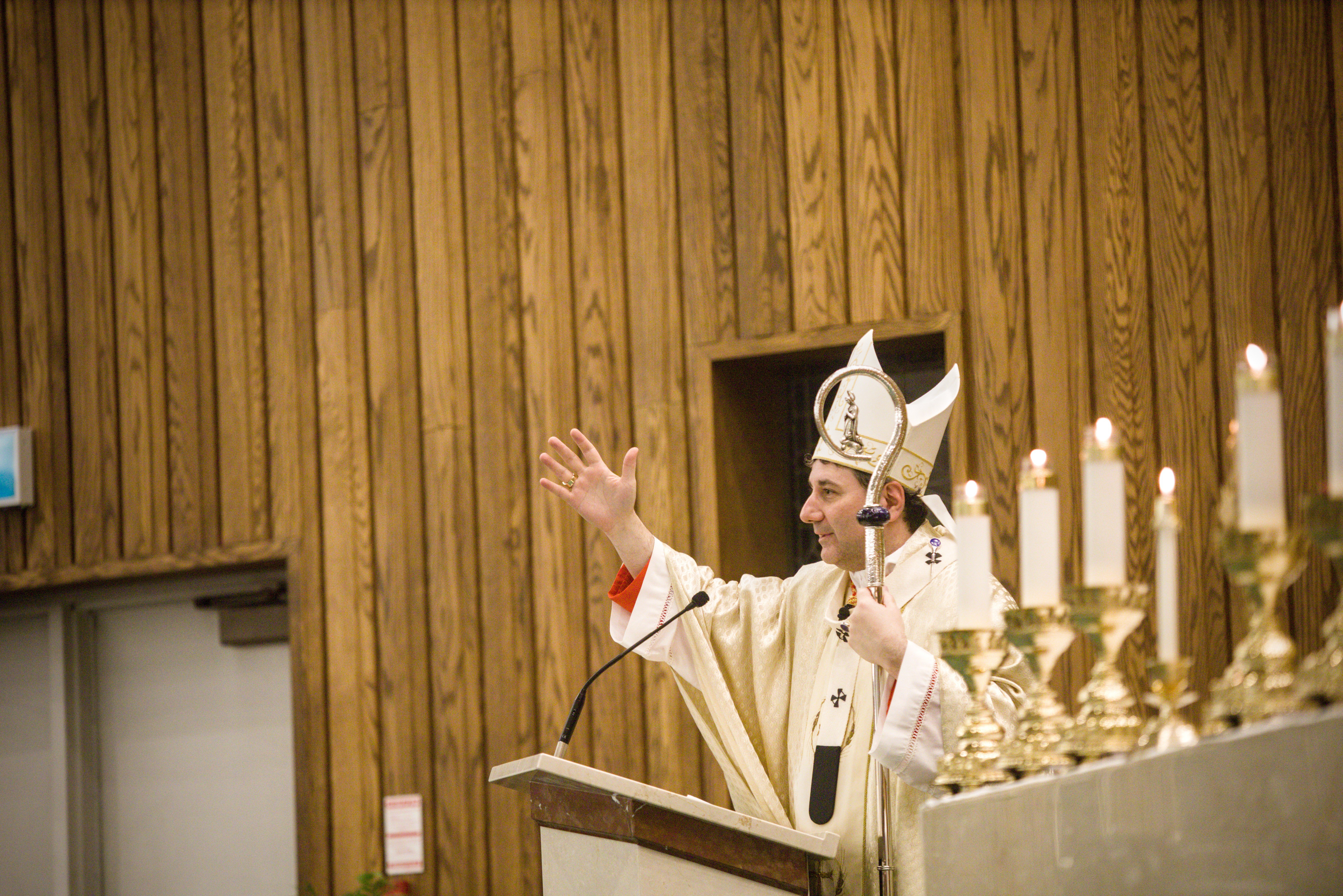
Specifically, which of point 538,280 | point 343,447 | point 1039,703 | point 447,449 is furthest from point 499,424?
point 1039,703

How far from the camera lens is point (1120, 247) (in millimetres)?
3811

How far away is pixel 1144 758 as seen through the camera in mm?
1442

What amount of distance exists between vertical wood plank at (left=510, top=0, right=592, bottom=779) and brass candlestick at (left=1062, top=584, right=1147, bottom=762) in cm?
295

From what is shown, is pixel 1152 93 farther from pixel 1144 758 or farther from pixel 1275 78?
pixel 1144 758

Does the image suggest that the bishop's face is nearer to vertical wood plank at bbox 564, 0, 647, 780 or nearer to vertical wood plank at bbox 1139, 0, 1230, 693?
vertical wood plank at bbox 1139, 0, 1230, 693

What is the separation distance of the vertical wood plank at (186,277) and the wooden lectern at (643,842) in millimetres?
2968

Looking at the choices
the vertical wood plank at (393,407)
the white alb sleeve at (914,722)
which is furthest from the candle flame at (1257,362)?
the vertical wood plank at (393,407)

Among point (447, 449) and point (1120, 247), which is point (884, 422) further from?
point (447, 449)

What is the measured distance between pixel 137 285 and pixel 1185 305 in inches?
137

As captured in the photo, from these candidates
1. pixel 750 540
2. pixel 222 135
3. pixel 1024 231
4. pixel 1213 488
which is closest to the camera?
pixel 1213 488

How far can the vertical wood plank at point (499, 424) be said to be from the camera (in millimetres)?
4527

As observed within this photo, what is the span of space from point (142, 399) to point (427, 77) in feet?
4.93

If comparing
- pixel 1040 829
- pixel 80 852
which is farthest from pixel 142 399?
pixel 1040 829

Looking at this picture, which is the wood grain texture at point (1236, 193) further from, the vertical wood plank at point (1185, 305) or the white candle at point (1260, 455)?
the white candle at point (1260, 455)
